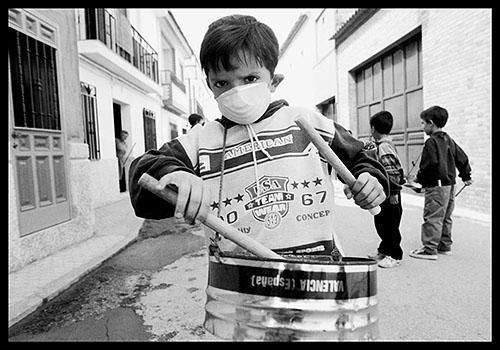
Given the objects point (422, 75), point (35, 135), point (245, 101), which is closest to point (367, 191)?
point (245, 101)

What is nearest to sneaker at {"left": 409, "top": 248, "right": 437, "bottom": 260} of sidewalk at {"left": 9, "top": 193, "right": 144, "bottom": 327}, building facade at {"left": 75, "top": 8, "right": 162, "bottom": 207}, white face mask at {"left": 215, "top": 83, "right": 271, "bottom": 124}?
sidewalk at {"left": 9, "top": 193, "right": 144, "bottom": 327}

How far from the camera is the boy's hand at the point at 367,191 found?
37.0 inches

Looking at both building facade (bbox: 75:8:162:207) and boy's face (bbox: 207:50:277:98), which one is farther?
building facade (bbox: 75:8:162:207)

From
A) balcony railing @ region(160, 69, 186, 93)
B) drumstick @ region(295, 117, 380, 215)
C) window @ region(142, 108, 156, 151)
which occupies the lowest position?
drumstick @ region(295, 117, 380, 215)

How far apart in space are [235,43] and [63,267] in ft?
11.7

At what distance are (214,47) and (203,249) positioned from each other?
3683 mm

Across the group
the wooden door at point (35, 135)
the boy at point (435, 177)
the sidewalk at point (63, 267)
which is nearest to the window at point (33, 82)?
the wooden door at point (35, 135)

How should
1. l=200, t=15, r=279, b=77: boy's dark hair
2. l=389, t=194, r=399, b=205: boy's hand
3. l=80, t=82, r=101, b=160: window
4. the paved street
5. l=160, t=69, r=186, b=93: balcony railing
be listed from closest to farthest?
l=200, t=15, r=279, b=77: boy's dark hair < the paved street < l=389, t=194, r=399, b=205: boy's hand < l=80, t=82, r=101, b=160: window < l=160, t=69, r=186, b=93: balcony railing

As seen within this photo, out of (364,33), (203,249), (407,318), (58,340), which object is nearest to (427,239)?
(407,318)

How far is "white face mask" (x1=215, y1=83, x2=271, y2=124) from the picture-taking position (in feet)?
3.53

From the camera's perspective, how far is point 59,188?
15.5ft

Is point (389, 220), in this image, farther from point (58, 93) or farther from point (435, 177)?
point (58, 93)

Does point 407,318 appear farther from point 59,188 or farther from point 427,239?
point 59,188

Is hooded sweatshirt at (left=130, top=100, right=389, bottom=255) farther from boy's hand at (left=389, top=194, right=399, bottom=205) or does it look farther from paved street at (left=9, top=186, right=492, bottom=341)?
boy's hand at (left=389, top=194, right=399, bottom=205)
